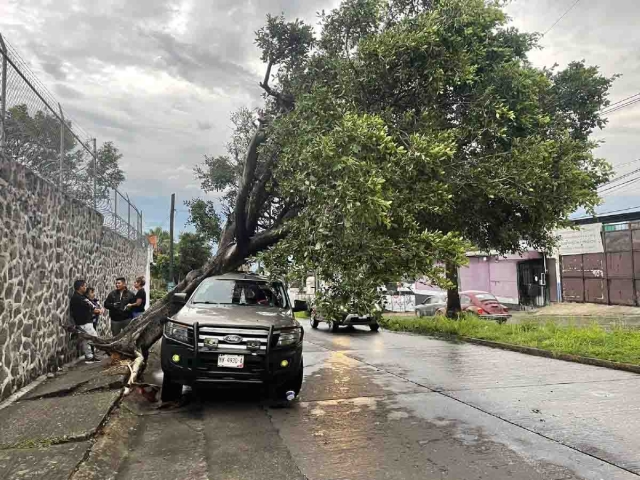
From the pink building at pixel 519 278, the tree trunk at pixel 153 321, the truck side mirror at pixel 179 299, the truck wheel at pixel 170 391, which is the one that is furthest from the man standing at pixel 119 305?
the pink building at pixel 519 278

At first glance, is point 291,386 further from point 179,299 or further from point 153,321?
point 153,321

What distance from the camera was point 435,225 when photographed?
8945 mm

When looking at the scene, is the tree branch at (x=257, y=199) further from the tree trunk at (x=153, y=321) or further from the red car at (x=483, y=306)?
the red car at (x=483, y=306)

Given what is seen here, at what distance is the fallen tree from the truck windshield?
0.72 metres

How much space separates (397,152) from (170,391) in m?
4.52

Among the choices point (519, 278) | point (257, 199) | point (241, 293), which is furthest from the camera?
point (519, 278)

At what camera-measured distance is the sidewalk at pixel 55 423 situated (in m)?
4.38

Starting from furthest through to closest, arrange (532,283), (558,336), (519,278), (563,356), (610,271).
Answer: (519,278)
(532,283)
(610,271)
(558,336)
(563,356)

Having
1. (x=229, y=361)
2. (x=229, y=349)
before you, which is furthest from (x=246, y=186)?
(x=229, y=361)

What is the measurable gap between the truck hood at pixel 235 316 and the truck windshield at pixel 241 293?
32 cm

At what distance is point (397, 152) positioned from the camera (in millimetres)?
6867

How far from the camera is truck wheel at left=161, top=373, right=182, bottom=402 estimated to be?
7152mm

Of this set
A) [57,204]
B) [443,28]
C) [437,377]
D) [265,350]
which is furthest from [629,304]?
[57,204]

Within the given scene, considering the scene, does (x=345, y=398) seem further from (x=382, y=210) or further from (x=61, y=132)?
(x=61, y=132)
